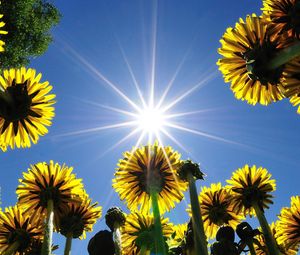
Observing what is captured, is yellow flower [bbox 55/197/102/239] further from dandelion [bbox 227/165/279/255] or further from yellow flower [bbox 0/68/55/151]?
dandelion [bbox 227/165/279/255]

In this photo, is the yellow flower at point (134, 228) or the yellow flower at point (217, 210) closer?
the yellow flower at point (134, 228)

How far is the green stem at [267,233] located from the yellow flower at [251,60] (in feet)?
6.22

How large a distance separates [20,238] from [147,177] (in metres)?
2.18

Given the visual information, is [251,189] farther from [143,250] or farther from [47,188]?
[47,188]

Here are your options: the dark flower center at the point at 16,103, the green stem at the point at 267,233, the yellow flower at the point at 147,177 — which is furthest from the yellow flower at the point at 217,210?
the dark flower center at the point at 16,103

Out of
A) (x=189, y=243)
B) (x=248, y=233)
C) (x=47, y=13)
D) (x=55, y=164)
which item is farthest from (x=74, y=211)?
(x=47, y=13)

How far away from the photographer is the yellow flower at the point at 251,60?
172 inches

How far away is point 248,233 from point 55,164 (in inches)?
123

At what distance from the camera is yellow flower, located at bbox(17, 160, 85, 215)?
5516 millimetres

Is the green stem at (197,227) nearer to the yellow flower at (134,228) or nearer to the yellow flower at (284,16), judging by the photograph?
the yellow flower at (134,228)

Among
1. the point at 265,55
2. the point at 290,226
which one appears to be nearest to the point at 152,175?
the point at 265,55

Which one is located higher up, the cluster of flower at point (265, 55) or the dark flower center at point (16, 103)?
the cluster of flower at point (265, 55)

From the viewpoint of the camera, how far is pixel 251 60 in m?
4.39

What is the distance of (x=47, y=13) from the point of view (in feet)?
68.7
